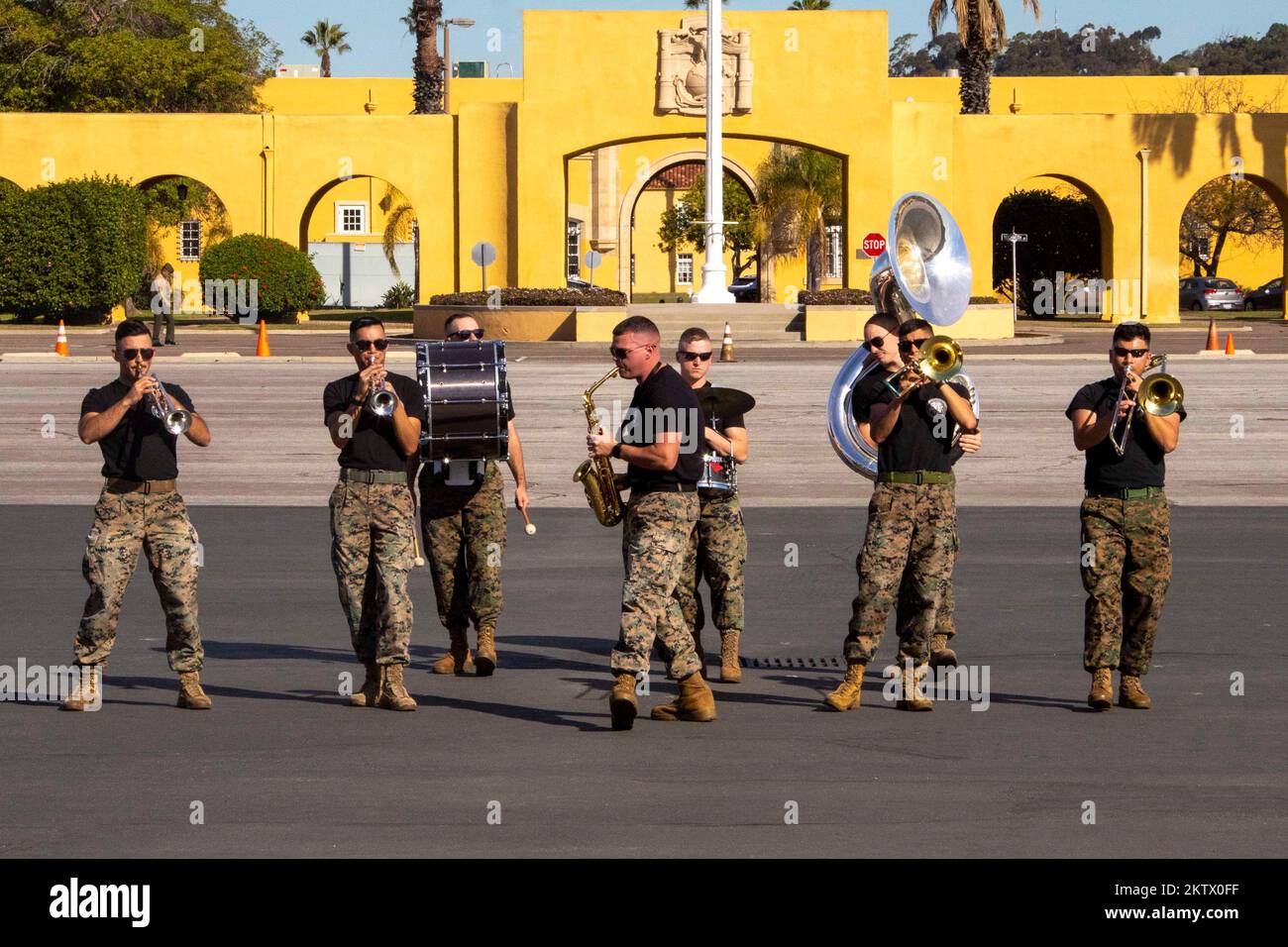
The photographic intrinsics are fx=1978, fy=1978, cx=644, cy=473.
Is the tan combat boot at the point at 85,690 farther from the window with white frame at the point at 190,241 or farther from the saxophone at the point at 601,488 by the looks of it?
the window with white frame at the point at 190,241

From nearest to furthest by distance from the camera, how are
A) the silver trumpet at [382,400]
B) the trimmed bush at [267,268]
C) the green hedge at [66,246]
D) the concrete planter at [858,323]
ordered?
the silver trumpet at [382,400] < the concrete planter at [858,323] < the green hedge at [66,246] < the trimmed bush at [267,268]

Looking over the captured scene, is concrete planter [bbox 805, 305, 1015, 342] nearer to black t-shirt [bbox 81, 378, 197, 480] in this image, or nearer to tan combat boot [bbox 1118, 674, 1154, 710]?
tan combat boot [bbox 1118, 674, 1154, 710]

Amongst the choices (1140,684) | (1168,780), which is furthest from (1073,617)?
(1168,780)

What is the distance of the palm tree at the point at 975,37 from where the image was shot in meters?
56.8

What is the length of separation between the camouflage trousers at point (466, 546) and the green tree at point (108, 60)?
52.6 meters

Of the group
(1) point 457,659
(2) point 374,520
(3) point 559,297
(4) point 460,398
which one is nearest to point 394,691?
(2) point 374,520

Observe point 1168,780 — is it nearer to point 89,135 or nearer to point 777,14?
point 777,14

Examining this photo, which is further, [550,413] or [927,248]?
[550,413]

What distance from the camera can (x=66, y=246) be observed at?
2036 inches

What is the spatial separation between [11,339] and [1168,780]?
40.7 m

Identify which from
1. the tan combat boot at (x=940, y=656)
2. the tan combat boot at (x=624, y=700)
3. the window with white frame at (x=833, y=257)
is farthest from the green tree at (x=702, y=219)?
the tan combat boot at (x=624, y=700)

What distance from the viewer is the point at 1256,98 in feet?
262

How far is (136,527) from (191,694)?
896 millimetres

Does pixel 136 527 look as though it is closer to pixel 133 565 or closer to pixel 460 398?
pixel 133 565
